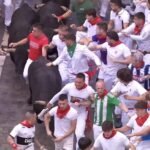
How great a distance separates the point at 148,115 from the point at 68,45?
114 inches

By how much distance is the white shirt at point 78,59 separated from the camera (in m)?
16.8

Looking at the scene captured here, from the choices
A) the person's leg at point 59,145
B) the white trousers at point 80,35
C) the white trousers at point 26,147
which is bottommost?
the person's leg at point 59,145

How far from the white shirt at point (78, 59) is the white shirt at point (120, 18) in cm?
188

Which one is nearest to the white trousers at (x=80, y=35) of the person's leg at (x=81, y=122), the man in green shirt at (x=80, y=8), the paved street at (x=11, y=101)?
the man in green shirt at (x=80, y=8)

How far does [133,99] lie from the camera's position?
15.5 metres

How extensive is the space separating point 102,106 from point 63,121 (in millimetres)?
747

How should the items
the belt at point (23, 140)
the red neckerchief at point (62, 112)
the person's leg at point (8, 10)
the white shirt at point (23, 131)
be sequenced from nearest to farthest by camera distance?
the white shirt at point (23, 131), the belt at point (23, 140), the red neckerchief at point (62, 112), the person's leg at point (8, 10)

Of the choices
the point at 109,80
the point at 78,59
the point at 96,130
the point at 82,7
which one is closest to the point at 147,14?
the point at 82,7

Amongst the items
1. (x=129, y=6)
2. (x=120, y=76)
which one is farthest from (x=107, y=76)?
(x=129, y=6)

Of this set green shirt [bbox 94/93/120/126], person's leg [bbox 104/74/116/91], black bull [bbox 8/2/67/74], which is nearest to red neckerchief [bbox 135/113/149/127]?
green shirt [bbox 94/93/120/126]

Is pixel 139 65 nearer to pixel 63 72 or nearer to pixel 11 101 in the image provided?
pixel 63 72

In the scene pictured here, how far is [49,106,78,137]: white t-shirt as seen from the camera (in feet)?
49.4

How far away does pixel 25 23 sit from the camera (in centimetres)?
1975

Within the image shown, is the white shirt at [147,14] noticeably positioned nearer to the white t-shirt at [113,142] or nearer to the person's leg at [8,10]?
the person's leg at [8,10]
